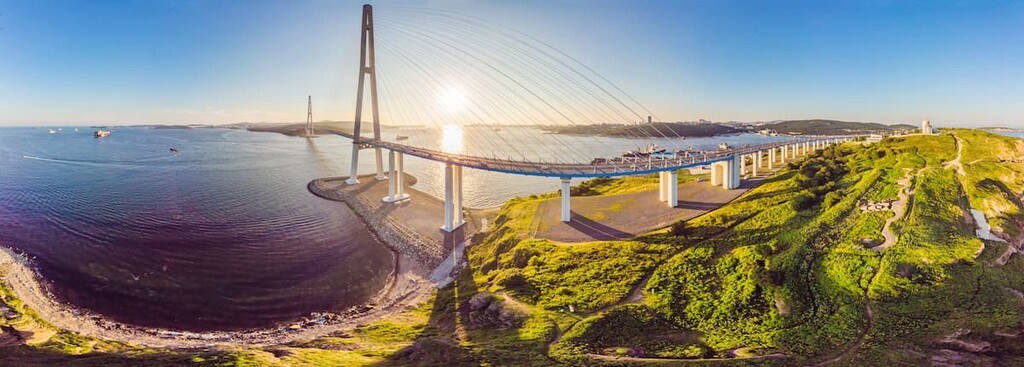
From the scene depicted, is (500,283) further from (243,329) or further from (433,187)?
(433,187)

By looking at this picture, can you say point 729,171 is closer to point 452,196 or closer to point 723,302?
point 723,302

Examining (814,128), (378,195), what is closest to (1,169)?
(378,195)

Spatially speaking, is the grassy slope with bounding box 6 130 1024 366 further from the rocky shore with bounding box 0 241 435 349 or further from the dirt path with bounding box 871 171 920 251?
the rocky shore with bounding box 0 241 435 349

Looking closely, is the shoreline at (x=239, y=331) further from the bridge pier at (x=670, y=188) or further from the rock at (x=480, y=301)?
the bridge pier at (x=670, y=188)

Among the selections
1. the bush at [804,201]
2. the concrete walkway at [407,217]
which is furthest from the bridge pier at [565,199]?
the bush at [804,201]

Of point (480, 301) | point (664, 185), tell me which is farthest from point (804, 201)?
point (480, 301)

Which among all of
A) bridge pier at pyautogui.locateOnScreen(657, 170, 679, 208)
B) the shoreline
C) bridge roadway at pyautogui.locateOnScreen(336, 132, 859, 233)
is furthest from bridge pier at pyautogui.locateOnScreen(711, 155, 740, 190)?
the shoreline
